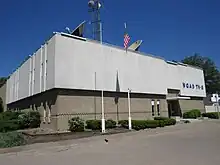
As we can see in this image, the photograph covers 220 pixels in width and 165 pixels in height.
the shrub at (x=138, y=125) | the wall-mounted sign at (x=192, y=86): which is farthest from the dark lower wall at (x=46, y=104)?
the wall-mounted sign at (x=192, y=86)

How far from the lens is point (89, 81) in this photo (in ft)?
76.2

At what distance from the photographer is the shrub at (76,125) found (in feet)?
65.8

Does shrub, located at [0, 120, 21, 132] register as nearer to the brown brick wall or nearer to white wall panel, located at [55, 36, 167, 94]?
the brown brick wall

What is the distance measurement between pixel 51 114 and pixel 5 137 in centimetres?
828

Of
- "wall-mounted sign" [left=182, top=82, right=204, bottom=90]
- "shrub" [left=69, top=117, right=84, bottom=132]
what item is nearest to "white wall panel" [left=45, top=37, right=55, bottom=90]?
"shrub" [left=69, top=117, right=84, bottom=132]

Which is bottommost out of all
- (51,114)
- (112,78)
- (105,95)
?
(51,114)

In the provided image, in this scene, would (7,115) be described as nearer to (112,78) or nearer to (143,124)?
(112,78)

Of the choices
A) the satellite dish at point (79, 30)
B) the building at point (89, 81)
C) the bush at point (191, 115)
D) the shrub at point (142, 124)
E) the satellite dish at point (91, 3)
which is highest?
the satellite dish at point (91, 3)

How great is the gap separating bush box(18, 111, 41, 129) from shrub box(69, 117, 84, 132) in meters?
5.42

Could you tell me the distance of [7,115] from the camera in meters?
26.8

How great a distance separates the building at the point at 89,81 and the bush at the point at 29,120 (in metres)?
0.85

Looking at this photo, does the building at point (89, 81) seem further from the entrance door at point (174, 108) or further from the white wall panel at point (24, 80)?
the entrance door at point (174, 108)

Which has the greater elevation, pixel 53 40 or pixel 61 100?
pixel 53 40

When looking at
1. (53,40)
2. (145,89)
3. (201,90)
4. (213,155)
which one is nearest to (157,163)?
(213,155)
